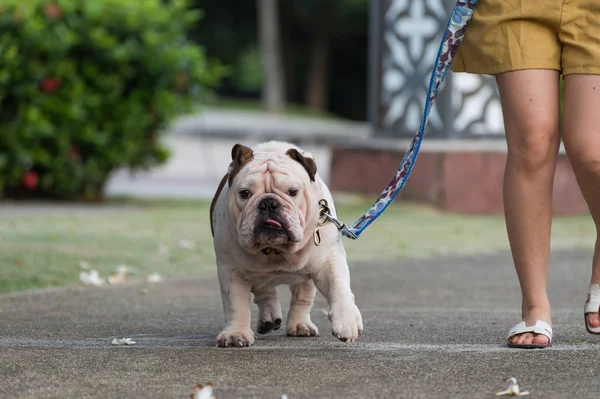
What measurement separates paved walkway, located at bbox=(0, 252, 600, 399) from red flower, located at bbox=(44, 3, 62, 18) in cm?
514

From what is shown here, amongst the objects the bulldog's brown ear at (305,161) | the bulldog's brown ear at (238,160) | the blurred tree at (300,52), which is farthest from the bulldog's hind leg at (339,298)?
the blurred tree at (300,52)

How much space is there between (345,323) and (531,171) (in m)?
0.93

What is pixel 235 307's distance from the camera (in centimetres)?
451

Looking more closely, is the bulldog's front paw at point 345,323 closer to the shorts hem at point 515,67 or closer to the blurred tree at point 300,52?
the shorts hem at point 515,67

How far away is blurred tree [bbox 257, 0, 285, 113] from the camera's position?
39.4 metres

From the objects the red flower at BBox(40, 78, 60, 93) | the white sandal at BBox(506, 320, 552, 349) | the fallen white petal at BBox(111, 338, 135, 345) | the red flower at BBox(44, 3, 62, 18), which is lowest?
the fallen white petal at BBox(111, 338, 135, 345)

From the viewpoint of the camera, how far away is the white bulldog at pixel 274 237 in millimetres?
4277

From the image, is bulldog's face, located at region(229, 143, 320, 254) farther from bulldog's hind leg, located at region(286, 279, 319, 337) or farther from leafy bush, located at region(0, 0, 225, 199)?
leafy bush, located at region(0, 0, 225, 199)

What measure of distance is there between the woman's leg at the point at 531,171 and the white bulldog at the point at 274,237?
0.68 m

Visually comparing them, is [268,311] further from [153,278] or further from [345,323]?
[153,278]

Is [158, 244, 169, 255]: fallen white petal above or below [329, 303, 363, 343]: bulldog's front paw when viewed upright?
below

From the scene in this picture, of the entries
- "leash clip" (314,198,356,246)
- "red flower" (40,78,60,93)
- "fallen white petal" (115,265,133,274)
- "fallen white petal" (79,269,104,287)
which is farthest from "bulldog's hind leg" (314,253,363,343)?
"red flower" (40,78,60,93)

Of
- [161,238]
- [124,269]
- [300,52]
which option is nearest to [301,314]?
[124,269]

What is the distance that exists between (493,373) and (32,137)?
7.87m
